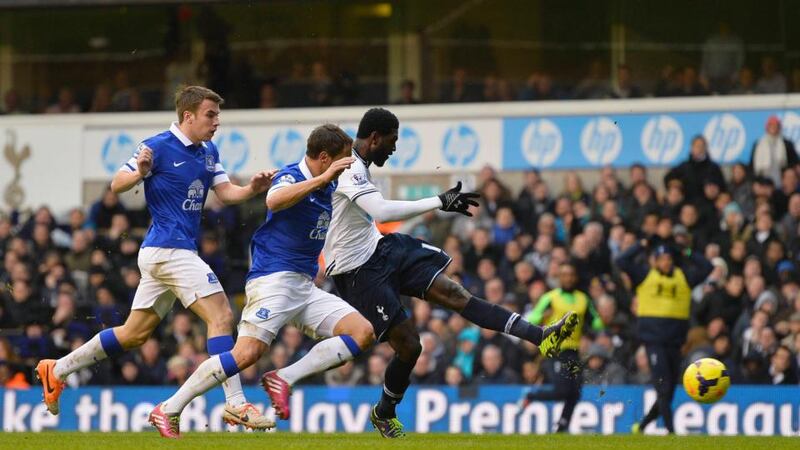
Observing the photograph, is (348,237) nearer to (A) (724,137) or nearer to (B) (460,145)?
(A) (724,137)

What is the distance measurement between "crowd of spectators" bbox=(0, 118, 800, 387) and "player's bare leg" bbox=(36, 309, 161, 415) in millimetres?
5512

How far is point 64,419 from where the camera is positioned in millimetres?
18812

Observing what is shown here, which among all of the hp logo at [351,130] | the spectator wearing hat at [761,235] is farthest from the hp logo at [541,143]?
the spectator wearing hat at [761,235]

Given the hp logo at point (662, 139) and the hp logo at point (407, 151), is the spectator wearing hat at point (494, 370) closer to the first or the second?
the hp logo at point (662, 139)

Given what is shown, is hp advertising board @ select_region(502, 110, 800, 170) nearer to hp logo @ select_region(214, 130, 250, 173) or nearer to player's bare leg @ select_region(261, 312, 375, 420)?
hp logo @ select_region(214, 130, 250, 173)

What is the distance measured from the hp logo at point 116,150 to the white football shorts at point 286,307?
1085 centimetres

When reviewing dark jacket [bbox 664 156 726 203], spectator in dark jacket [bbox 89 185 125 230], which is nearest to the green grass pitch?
dark jacket [bbox 664 156 726 203]

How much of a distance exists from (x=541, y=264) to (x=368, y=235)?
272 inches

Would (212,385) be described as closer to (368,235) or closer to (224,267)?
(368,235)

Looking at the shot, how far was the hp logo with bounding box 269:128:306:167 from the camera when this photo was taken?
20750 millimetres

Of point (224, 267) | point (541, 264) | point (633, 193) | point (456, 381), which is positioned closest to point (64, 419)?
point (224, 267)

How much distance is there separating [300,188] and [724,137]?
1004cm

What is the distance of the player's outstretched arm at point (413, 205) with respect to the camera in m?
10.4

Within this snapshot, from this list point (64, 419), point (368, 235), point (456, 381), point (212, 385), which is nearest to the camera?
point (212, 385)
